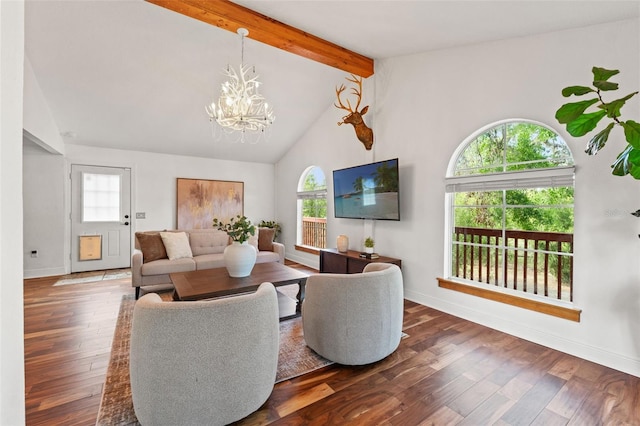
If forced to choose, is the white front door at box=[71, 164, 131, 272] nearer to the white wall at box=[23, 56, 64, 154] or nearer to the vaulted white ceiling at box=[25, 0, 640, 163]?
the vaulted white ceiling at box=[25, 0, 640, 163]

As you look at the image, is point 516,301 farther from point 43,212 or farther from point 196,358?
point 43,212

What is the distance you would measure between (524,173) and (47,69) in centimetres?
562

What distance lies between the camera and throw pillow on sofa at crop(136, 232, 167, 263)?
3.97 meters

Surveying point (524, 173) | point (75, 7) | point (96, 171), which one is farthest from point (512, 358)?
point (96, 171)

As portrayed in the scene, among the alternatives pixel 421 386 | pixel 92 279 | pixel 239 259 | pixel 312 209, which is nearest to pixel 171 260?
pixel 239 259

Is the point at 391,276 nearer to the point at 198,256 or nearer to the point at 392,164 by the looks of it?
the point at 392,164

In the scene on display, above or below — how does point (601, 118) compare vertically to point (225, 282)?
above

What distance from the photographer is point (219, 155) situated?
21.0ft

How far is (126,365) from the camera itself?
2.24 metres

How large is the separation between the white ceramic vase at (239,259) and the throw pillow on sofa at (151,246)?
162 cm

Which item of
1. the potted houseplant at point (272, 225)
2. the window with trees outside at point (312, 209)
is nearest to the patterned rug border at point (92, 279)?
the potted houseplant at point (272, 225)

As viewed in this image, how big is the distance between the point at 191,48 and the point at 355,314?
145 inches

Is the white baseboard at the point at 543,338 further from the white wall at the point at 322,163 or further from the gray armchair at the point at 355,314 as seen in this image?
the white wall at the point at 322,163
